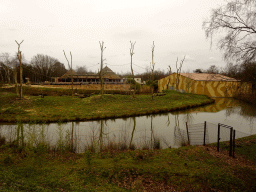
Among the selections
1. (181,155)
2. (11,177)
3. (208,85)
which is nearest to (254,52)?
(181,155)

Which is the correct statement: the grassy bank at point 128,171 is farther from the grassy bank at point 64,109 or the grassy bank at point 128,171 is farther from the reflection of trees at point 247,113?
the reflection of trees at point 247,113

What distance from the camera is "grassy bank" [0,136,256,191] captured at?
3938mm

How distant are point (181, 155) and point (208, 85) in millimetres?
29435

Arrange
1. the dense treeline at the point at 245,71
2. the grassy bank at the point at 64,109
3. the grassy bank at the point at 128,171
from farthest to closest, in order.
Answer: the grassy bank at the point at 64,109
the dense treeline at the point at 245,71
the grassy bank at the point at 128,171

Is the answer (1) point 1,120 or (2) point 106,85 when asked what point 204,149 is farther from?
(2) point 106,85

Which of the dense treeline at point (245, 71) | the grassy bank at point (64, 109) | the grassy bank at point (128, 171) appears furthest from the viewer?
the grassy bank at point (64, 109)

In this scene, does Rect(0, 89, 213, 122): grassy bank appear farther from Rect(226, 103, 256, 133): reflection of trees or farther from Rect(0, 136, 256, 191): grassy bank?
Rect(0, 136, 256, 191): grassy bank

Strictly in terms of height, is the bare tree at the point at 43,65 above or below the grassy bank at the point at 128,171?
above

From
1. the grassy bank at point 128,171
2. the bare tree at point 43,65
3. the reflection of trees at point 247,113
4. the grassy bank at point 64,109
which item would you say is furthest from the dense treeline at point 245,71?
the bare tree at point 43,65

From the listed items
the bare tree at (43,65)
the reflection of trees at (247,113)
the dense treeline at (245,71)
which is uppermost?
the bare tree at (43,65)

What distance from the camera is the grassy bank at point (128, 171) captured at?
12.9ft

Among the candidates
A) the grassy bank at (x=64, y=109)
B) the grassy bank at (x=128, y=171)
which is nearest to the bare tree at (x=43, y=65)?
the grassy bank at (x=64, y=109)

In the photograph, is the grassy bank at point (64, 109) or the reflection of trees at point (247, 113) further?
the grassy bank at point (64, 109)

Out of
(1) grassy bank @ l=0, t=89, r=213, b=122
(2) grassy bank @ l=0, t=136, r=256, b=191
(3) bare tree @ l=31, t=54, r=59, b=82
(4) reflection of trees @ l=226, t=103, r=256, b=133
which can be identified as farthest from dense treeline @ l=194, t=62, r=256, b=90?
(3) bare tree @ l=31, t=54, r=59, b=82
